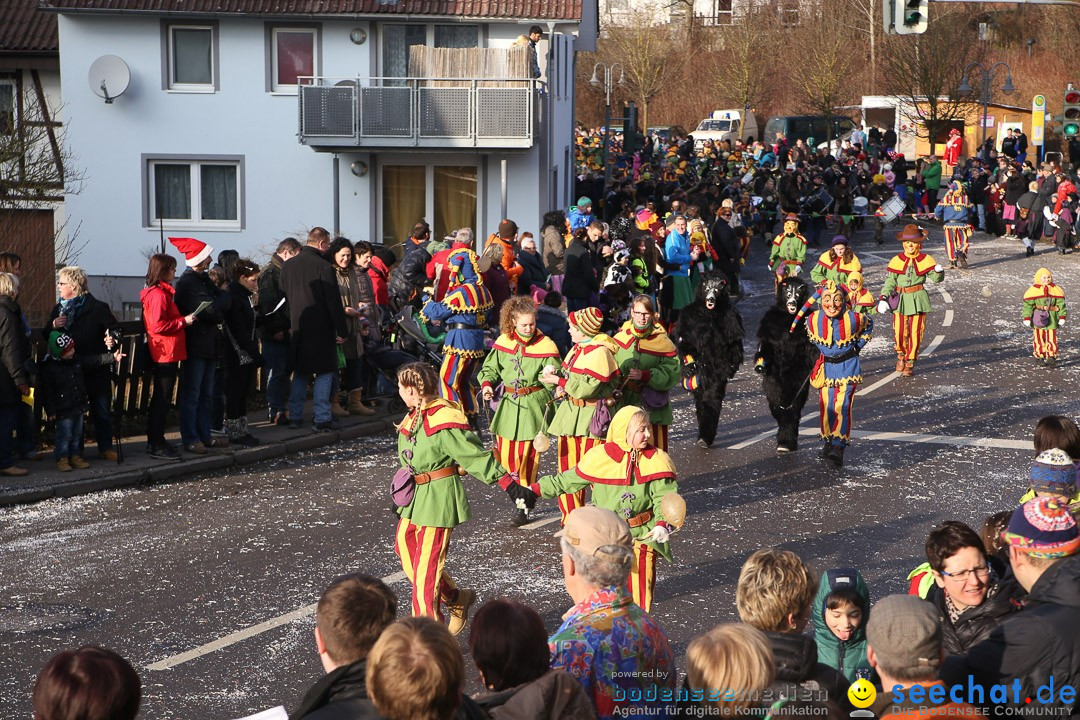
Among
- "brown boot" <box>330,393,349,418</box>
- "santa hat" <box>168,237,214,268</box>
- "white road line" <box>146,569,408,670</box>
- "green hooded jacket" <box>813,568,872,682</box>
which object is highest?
"santa hat" <box>168,237,214,268</box>

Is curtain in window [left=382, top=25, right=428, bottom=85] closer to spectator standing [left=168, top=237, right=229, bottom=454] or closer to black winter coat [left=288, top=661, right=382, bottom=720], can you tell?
spectator standing [left=168, top=237, right=229, bottom=454]

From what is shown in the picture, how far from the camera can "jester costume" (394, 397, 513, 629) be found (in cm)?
788

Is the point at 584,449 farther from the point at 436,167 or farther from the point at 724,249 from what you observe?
the point at 436,167

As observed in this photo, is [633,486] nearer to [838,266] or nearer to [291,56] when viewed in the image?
[838,266]

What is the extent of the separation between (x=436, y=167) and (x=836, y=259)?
1262 centimetres

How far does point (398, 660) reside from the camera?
158 inches

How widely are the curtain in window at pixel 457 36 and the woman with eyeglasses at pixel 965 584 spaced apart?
24.5 metres

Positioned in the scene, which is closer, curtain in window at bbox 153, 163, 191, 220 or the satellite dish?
the satellite dish

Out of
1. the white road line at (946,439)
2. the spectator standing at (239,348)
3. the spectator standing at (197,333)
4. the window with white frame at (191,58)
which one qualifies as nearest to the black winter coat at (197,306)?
the spectator standing at (197,333)

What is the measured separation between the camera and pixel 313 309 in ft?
44.9

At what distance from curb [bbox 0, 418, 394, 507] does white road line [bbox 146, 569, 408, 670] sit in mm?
3599

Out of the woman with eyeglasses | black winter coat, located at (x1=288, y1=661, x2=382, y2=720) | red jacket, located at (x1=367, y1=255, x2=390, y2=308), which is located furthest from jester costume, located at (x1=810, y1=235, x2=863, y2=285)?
black winter coat, located at (x1=288, y1=661, x2=382, y2=720)

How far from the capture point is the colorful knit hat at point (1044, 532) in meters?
5.10

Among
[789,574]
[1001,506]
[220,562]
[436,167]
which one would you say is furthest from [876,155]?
[789,574]
